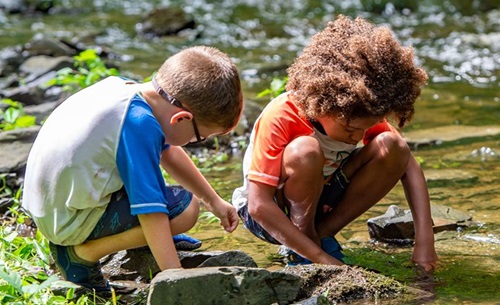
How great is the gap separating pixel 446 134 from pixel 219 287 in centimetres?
338

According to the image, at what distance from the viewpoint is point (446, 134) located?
5402 mm

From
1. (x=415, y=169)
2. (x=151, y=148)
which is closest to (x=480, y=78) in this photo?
(x=415, y=169)

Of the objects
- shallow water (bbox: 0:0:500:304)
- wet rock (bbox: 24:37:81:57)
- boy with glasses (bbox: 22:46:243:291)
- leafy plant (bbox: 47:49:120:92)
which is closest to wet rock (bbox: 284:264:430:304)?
shallow water (bbox: 0:0:500:304)

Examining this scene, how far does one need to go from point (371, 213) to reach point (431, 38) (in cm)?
651

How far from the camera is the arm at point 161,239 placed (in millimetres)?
2561

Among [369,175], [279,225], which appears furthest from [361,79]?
[279,225]

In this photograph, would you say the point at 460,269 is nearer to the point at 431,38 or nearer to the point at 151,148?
the point at 151,148

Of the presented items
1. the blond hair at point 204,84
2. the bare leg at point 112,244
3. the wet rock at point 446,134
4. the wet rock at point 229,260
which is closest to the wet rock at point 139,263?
the wet rock at point 229,260

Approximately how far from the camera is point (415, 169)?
125 inches

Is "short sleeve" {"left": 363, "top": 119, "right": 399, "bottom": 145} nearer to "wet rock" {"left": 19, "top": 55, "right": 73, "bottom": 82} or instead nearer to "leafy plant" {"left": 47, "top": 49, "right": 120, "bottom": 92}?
"leafy plant" {"left": 47, "top": 49, "right": 120, "bottom": 92}

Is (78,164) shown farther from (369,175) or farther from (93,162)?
(369,175)

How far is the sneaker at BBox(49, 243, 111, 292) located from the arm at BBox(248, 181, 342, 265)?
621 mm

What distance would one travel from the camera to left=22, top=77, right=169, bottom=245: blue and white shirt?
8.34ft

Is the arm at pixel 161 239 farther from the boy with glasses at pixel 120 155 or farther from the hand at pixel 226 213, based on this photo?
the hand at pixel 226 213
